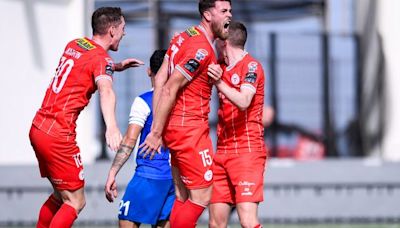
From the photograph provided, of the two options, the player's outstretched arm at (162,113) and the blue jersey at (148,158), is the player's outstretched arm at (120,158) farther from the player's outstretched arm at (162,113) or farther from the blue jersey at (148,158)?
the player's outstretched arm at (162,113)

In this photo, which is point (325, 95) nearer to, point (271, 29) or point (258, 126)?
point (271, 29)

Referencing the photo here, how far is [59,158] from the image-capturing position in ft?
29.1

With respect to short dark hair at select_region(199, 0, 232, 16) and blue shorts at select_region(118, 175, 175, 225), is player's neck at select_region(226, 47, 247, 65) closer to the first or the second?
short dark hair at select_region(199, 0, 232, 16)

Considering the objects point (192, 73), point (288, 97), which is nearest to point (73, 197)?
point (192, 73)

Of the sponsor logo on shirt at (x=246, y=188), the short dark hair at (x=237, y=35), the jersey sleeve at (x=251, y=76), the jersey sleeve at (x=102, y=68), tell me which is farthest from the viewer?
the short dark hair at (x=237, y=35)

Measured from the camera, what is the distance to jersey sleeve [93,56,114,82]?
8.76 meters

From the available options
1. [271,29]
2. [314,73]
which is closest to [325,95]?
[314,73]

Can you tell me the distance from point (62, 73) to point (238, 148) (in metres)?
1.65

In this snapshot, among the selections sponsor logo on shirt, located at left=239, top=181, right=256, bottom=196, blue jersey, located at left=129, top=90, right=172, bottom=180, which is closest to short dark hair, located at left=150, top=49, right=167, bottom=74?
blue jersey, located at left=129, top=90, right=172, bottom=180

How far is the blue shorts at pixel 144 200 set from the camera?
9.04 m

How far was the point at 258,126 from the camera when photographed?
376 inches

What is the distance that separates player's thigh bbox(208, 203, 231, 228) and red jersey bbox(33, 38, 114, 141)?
4.75ft

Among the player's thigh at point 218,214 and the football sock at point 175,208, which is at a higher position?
the football sock at point 175,208

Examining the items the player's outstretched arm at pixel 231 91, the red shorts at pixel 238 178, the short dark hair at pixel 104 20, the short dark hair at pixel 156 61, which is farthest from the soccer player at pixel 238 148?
the short dark hair at pixel 104 20
